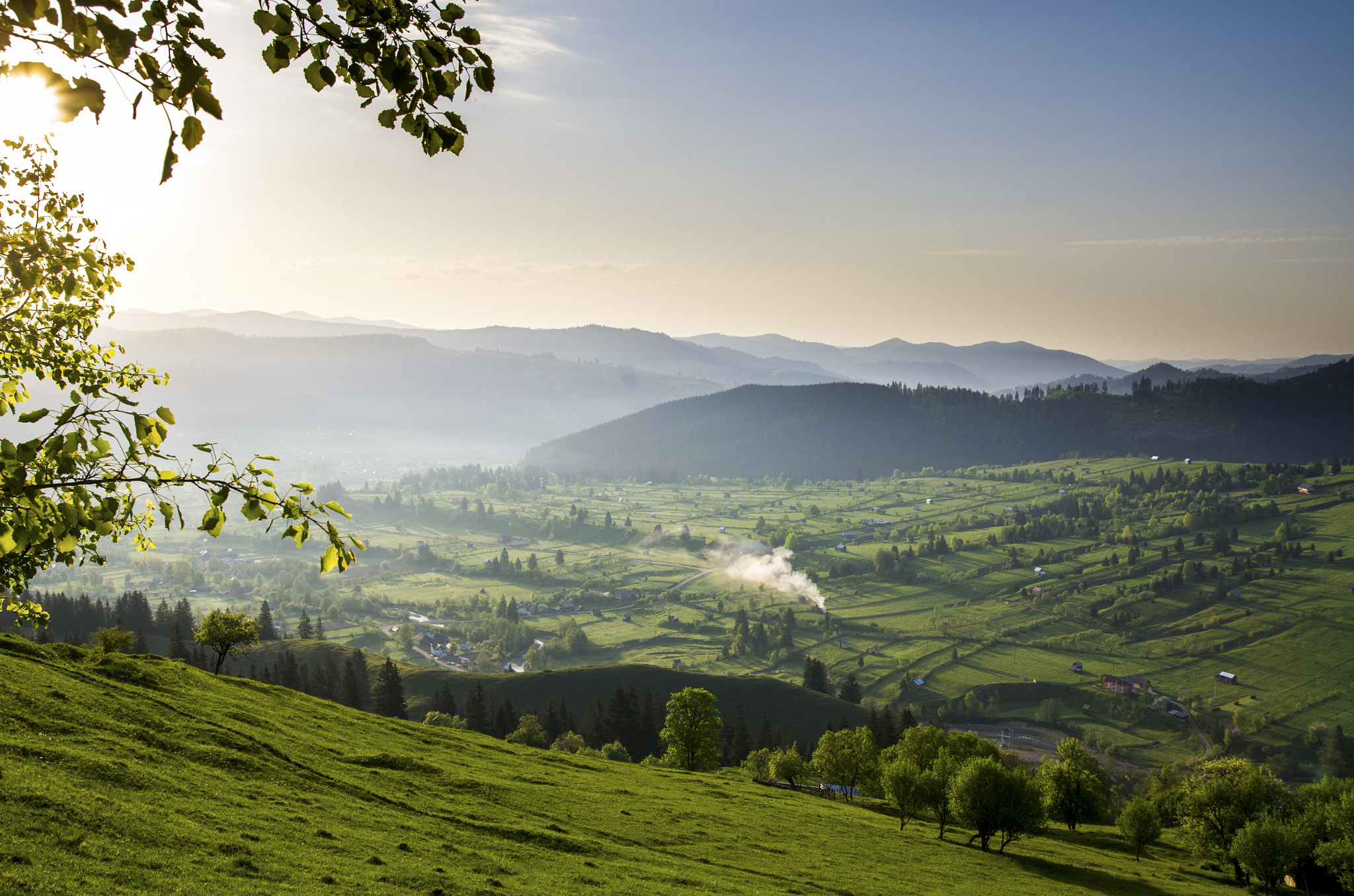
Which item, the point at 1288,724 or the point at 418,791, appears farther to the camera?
the point at 1288,724

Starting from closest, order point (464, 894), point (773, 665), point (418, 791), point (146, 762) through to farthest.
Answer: point (464, 894), point (146, 762), point (418, 791), point (773, 665)

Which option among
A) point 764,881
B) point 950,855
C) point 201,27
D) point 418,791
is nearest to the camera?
point 201,27

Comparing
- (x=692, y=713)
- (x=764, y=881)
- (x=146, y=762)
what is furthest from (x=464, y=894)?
(x=692, y=713)

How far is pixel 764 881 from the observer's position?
32.8m

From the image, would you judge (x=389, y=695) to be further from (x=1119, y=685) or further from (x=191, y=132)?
(x=1119, y=685)

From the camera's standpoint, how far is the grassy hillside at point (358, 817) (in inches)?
762

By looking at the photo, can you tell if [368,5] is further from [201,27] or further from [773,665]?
[773,665]

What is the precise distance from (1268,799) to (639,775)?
57595 mm

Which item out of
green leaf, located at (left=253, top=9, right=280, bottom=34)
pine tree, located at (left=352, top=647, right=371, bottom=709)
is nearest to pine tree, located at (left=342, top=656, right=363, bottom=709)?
pine tree, located at (left=352, top=647, right=371, bottom=709)

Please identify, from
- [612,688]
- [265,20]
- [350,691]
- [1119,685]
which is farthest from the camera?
[1119,685]

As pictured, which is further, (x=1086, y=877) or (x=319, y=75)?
(x=1086, y=877)

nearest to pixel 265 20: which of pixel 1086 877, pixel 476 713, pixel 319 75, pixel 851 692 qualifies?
pixel 319 75

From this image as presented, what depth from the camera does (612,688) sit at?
131250mm

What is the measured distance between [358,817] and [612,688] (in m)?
107
